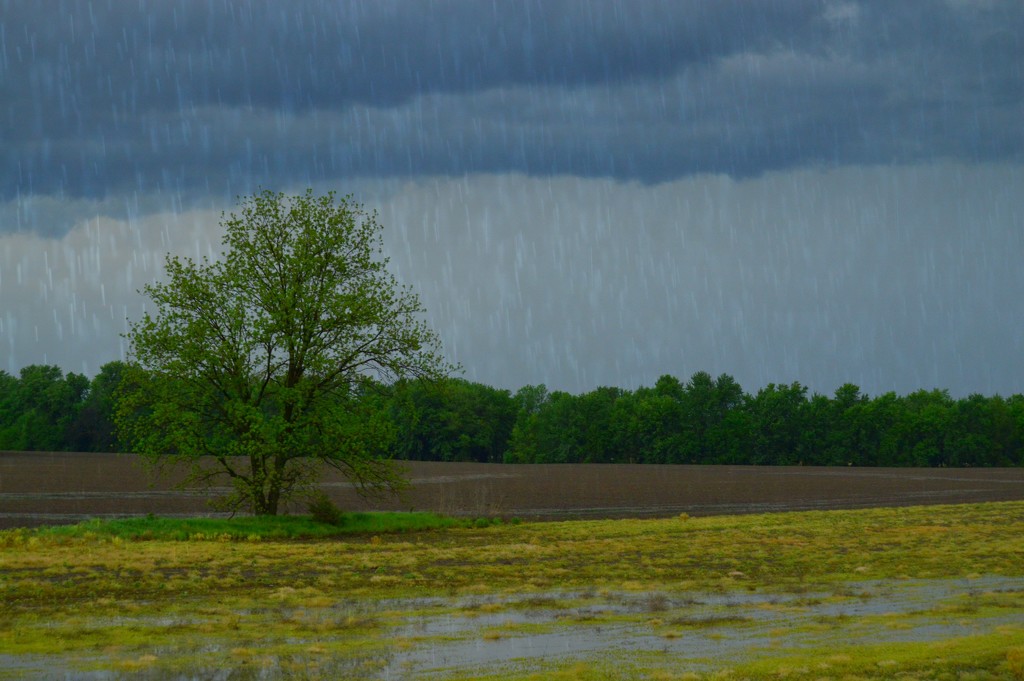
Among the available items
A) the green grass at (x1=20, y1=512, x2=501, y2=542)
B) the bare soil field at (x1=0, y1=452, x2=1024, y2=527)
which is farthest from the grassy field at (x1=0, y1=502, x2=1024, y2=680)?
the bare soil field at (x1=0, y1=452, x2=1024, y2=527)

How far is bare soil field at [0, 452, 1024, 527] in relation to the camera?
227ft

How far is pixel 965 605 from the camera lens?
24.2 m

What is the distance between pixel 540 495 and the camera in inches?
3780

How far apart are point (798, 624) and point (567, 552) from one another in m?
18.8

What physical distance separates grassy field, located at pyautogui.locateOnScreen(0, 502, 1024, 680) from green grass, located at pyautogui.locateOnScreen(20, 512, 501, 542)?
0.20 meters

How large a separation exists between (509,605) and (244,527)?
83.3ft

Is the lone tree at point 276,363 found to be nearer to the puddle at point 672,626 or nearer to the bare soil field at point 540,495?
the bare soil field at point 540,495

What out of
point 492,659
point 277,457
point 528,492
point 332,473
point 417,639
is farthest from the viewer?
point 332,473

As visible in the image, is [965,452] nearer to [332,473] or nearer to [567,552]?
[332,473]

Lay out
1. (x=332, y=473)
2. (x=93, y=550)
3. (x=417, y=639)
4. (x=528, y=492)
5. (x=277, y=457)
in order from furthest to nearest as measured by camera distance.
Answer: (x=332, y=473) < (x=528, y=492) < (x=277, y=457) < (x=93, y=550) < (x=417, y=639)

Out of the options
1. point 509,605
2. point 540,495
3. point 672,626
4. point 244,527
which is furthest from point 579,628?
point 540,495

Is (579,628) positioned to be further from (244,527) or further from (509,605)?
(244,527)

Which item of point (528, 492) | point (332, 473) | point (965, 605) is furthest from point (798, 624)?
point (332, 473)

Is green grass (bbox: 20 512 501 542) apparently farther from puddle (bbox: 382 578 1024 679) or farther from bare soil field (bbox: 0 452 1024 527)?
puddle (bbox: 382 578 1024 679)
